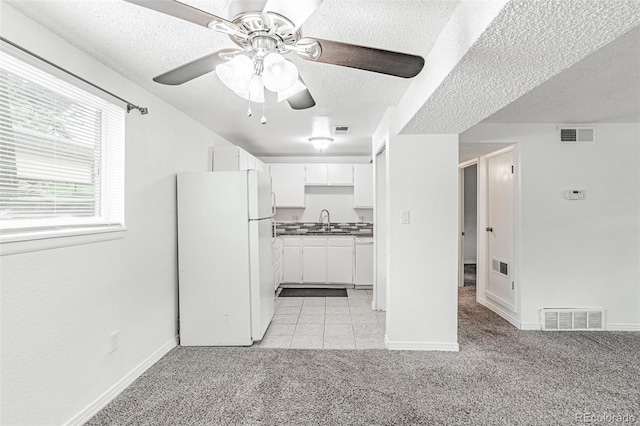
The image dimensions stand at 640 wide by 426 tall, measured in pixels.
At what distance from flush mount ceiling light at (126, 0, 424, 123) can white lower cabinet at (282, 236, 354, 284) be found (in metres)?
3.78

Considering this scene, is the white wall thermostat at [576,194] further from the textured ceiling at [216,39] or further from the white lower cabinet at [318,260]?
the white lower cabinet at [318,260]

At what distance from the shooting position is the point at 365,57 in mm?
1292

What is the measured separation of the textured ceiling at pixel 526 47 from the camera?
1042 mm

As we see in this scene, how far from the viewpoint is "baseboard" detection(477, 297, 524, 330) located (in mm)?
3494

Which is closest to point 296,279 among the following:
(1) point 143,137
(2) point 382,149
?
(2) point 382,149

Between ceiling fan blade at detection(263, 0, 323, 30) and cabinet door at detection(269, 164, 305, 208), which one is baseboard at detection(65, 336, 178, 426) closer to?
ceiling fan blade at detection(263, 0, 323, 30)

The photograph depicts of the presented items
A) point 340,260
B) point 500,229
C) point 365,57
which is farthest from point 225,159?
point 500,229

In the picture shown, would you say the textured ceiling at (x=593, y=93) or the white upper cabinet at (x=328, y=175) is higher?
the textured ceiling at (x=593, y=93)

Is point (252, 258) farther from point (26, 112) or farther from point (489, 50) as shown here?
point (489, 50)

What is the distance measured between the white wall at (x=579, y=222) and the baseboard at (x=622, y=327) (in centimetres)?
1

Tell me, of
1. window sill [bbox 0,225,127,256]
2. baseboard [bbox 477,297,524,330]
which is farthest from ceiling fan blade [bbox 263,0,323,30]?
baseboard [bbox 477,297,524,330]

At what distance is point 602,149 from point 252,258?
3.86m

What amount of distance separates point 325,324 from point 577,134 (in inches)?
135

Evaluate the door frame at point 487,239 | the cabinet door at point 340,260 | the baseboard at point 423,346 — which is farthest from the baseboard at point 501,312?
the cabinet door at point 340,260
